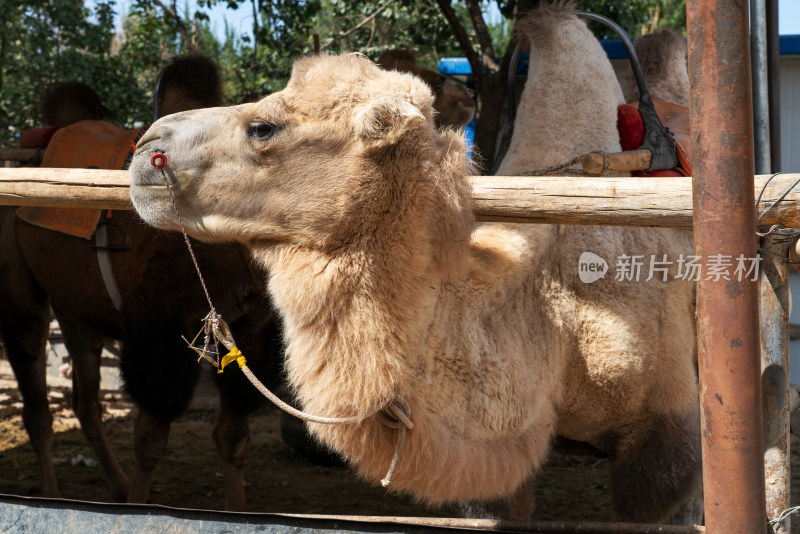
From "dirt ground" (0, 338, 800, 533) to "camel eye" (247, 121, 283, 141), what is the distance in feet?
8.12

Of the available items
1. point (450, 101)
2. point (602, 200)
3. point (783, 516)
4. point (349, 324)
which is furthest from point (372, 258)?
point (450, 101)

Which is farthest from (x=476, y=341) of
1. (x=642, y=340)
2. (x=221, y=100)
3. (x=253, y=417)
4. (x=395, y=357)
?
(x=253, y=417)

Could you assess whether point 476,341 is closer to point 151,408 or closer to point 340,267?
point 340,267

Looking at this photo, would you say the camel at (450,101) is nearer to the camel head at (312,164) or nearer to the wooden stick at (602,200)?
the camel head at (312,164)

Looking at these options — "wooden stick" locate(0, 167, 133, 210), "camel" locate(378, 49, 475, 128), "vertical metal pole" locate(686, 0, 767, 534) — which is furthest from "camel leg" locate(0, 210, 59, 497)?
"vertical metal pole" locate(686, 0, 767, 534)

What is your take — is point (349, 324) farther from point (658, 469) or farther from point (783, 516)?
point (658, 469)

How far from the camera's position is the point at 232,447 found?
167 inches

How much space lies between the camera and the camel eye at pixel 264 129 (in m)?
2.12

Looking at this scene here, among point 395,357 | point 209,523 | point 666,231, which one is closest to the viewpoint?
point 209,523

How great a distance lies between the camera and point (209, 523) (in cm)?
192

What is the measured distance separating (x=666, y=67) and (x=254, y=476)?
11.6 ft

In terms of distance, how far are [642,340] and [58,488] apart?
12.8 ft

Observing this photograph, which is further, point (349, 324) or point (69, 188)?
point (69, 188)

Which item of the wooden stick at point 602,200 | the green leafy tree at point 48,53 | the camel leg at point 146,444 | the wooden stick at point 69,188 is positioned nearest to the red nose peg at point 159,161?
the wooden stick at point 69,188
